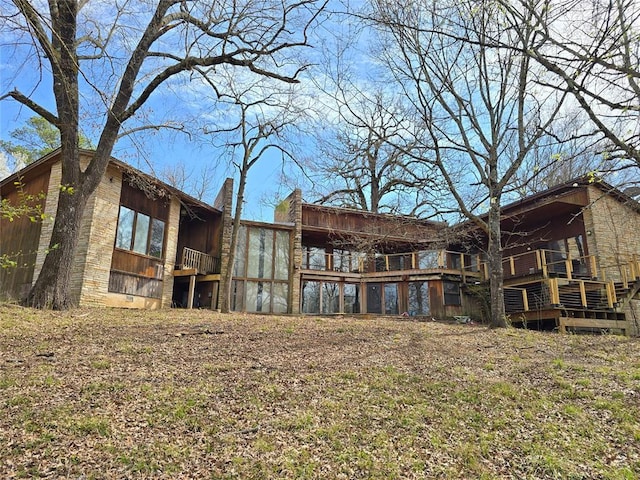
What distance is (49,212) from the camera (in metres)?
14.0

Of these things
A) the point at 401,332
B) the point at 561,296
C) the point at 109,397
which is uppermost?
the point at 561,296

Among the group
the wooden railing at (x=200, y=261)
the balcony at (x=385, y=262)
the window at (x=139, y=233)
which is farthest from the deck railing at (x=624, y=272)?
the window at (x=139, y=233)

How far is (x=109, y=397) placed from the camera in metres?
5.11


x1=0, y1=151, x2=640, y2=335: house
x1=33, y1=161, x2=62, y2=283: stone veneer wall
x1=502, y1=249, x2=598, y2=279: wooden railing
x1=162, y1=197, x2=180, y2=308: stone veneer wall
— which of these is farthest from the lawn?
x1=162, y1=197, x2=180, y2=308: stone veneer wall

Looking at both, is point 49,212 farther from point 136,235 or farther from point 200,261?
point 200,261

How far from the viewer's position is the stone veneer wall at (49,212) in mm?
13688

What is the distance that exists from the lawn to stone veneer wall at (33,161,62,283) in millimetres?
5905

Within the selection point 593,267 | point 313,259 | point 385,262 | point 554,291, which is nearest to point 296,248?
point 313,259

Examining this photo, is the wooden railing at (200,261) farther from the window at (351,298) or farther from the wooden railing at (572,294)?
the wooden railing at (572,294)

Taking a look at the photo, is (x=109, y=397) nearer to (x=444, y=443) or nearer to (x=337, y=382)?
(x=337, y=382)

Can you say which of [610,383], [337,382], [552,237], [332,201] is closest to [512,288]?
[552,237]

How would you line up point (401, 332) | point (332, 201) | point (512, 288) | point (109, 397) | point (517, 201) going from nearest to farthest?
point (109, 397) < point (401, 332) < point (512, 288) < point (517, 201) < point (332, 201)

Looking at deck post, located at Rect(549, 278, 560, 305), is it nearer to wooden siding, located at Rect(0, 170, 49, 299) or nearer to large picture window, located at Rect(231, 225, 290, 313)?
large picture window, located at Rect(231, 225, 290, 313)

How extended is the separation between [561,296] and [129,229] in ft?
51.2
